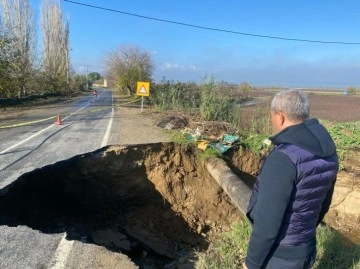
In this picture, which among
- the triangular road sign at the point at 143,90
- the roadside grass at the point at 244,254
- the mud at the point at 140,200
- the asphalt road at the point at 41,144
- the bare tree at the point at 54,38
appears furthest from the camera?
the bare tree at the point at 54,38

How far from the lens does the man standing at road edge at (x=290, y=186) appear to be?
87.1 inches

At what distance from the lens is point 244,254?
15.7ft

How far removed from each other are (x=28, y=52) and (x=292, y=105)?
116 ft

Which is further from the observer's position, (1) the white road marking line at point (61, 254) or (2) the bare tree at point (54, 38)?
(2) the bare tree at point (54, 38)

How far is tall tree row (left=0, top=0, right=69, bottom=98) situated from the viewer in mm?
23391

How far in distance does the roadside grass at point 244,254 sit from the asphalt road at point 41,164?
1094 mm

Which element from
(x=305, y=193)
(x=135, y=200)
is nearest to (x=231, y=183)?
(x=135, y=200)

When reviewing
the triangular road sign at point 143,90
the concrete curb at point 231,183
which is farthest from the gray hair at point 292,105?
the triangular road sign at point 143,90

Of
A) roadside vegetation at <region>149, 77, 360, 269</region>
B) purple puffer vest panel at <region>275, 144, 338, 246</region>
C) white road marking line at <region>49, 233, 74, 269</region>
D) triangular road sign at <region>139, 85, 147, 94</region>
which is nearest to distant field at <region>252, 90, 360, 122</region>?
roadside vegetation at <region>149, 77, 360, 269</region>

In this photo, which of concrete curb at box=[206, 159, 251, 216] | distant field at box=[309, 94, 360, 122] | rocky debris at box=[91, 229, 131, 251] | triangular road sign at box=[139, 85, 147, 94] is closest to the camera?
concrete curb at box=[206, 159, 251, 216]

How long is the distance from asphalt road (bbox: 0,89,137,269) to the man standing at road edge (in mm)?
2025

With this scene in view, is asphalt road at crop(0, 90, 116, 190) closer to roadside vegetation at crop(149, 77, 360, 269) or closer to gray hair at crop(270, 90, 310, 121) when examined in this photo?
roadside vegetation at crop(149, 77, 360, 269)

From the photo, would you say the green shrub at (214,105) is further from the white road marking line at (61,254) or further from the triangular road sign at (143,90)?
the white road marking line at (61,254)

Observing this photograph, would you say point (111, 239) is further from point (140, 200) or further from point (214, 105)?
point (214, 105)
